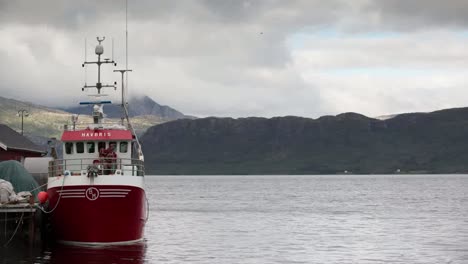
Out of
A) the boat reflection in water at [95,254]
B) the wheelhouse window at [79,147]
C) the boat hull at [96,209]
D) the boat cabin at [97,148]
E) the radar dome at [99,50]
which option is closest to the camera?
the boat reflection in water at [95,254]

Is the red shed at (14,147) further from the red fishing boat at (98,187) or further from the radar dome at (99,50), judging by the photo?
the red fishing boat at (98,187)

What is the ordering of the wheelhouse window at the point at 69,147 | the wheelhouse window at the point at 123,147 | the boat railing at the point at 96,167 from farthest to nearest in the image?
1. the wheelhouse window at the point at 123,147
2. the wheelhouse window at the point at 69,147
3. the boat railing at the point at 96,167

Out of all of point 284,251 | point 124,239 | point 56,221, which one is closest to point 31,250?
point 56,221

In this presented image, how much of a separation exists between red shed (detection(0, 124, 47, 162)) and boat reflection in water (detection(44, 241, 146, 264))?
983 inches

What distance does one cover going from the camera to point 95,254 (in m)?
44.8

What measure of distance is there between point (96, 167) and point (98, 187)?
1.16 m

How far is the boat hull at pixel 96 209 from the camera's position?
45.2m

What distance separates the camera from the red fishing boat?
149ft

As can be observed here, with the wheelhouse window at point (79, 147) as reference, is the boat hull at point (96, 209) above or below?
below

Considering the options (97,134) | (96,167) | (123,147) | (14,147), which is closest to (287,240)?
(123,147)

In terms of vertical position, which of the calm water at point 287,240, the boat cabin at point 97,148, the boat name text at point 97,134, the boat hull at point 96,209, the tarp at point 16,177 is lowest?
the calm water at point 287,240

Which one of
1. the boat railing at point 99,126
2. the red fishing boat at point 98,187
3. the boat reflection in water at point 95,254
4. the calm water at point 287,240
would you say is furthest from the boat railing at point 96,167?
the calm water at point 287,240

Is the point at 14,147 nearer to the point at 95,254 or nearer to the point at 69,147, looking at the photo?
the point at 69,147

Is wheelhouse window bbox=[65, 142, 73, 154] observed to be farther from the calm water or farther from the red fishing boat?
the calm water
